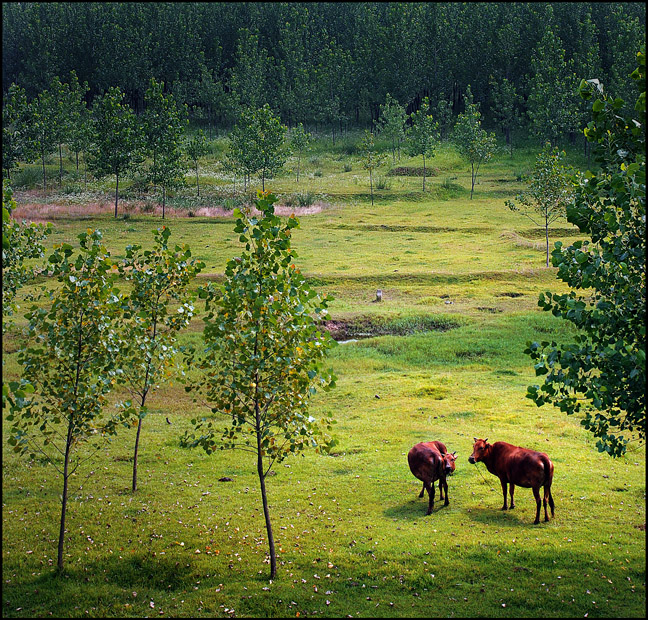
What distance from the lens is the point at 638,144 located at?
1129cm

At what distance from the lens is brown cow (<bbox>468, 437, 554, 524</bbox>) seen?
14430mm

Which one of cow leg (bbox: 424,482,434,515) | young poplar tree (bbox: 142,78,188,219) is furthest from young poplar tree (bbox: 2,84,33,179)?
cow leg (bbox: 424,482,434,515)

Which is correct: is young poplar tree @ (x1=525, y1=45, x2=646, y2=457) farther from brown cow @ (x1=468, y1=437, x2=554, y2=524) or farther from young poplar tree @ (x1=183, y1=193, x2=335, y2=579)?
young poplar tree @ (x1=183, y1=193, x2=335, y2=579)

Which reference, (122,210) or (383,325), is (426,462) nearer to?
(383,325)

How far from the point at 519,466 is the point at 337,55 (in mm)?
132654

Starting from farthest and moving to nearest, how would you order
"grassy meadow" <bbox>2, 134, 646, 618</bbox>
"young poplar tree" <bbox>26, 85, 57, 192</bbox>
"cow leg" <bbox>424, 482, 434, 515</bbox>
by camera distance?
"young poplar tree" <bbox>26, 85, 57, 192</bbox> → "cow leg" <bbox>424, 482, 434, 515</bbox> → "grassy meadow" <bbox>2, 134, 646, 618</bbox>

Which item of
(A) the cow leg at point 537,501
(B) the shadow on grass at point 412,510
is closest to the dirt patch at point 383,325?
(B) the shadow on grass at point 412,510

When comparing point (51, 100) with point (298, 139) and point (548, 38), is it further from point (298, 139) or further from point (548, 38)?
point (548, 38)

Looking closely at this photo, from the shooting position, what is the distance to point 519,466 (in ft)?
48.3

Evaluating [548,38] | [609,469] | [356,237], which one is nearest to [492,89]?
[548,38]

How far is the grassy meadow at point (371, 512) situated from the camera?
1220cm

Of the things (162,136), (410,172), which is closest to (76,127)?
(162,136)

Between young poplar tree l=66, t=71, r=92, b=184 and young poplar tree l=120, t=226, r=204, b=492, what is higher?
young poplar tree l=66, t=71, r=92, b=184

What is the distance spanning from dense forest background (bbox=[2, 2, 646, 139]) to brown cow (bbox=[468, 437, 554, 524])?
90677 mm
